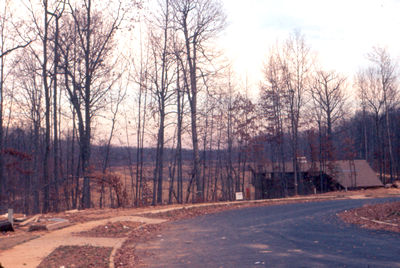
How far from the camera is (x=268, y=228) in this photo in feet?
47.0

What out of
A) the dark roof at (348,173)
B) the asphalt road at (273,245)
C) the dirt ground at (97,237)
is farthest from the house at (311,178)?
the asphalt road at (273,245)

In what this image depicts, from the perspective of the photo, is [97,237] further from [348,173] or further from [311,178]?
[348,173]

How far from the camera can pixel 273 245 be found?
1079 cm

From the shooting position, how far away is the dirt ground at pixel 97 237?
9.09 meters

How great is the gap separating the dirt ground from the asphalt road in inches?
26.6

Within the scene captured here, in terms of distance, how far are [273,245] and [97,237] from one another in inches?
219

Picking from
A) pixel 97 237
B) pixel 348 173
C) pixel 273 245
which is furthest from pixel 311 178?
pixel 97 237

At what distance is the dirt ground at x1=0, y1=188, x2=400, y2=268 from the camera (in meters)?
9.09

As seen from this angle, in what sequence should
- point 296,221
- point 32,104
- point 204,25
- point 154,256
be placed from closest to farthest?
point 154,256, point 296,221, point 204,25, point 32,104

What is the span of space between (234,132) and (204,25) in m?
14.7

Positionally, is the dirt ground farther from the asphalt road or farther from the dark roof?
the dark roof

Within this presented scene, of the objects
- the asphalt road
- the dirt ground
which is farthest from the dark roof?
the asphalt road

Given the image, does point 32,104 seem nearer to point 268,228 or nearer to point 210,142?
point 210,142

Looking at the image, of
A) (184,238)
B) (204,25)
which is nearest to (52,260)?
(184,238)
